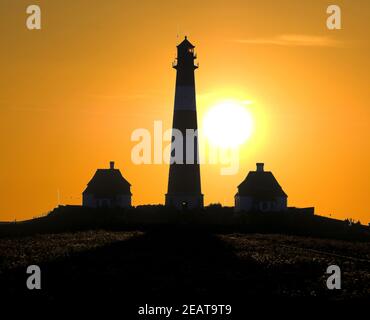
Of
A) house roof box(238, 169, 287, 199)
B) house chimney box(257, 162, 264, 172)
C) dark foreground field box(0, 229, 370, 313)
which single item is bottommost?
dark foreground field box(0, 229, 370, 313)

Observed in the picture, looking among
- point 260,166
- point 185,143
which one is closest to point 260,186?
point 260,166

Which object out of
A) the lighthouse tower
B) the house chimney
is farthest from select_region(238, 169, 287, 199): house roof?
the lighthouse tower

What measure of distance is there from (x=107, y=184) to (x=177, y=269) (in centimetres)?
5074

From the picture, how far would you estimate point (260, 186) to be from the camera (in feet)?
268

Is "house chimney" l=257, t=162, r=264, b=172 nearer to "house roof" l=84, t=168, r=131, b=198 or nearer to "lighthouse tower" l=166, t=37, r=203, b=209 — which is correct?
"lighthouse tower" l=166, t=37, r=203, b=209

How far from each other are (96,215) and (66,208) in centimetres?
634

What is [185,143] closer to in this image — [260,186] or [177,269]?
[260,186]

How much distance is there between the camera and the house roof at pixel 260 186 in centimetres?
8144

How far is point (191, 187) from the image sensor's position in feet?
247

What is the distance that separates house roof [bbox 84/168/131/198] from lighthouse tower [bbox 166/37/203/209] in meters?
9.58

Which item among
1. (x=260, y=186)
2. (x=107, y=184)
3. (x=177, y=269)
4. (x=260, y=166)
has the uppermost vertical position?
(x=260, y=166)

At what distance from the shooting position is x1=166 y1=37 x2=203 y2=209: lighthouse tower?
73688mm
